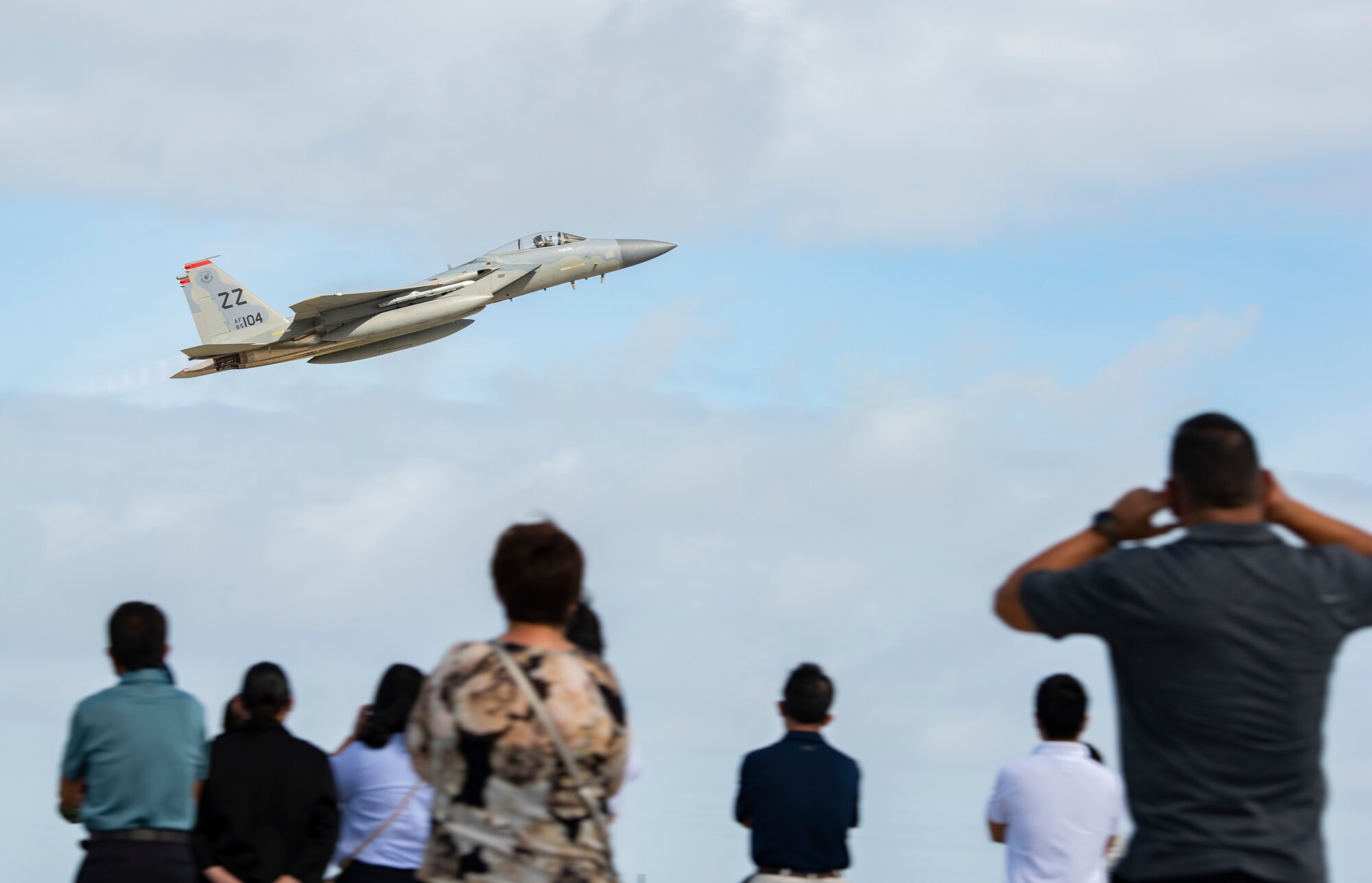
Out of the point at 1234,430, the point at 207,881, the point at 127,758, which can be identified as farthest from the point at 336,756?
the point at 1234,430

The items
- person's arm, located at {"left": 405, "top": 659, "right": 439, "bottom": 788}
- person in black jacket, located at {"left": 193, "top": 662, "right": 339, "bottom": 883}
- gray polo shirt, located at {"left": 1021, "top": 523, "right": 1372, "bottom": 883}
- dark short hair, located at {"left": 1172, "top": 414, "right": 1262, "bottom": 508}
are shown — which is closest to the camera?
gray polo shirt, located at {"left": 1021, "top": 523, "right": 1372, "bottom": 883}

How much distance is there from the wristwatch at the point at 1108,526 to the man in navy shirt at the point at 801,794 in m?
3.33

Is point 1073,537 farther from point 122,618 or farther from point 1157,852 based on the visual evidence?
point 122,618

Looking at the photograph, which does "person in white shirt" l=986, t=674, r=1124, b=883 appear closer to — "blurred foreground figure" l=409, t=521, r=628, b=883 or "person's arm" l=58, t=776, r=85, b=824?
"blurred foreground figure" l=409, t=521, r=628, b=883

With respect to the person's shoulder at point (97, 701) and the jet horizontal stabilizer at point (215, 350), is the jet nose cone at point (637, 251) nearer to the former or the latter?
the jet horizontal stabilizer at point (215, 350)

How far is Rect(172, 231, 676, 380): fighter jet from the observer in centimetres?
3400

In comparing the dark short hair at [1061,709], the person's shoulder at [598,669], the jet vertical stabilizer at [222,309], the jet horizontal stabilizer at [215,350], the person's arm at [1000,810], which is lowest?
the person's arm at [1000,810]

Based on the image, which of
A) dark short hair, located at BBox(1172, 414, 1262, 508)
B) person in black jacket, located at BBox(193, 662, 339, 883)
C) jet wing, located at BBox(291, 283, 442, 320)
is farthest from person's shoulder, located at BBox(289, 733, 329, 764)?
jet wing, located at BBox(291, 283, 442, 320)

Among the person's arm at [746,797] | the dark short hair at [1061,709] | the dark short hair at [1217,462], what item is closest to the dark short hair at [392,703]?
the person's arm at [746,797]

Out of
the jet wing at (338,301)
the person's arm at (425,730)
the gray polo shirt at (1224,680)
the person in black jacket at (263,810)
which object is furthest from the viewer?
the jet wing at (338,301)

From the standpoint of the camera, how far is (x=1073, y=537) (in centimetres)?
416

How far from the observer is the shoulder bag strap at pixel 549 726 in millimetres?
4125

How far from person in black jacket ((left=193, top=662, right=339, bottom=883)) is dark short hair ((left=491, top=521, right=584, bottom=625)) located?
285cm

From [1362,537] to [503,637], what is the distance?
2.55m
